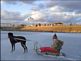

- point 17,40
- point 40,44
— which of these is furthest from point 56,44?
point 17,40

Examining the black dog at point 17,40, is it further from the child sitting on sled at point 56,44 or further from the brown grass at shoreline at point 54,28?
the child sitting on sled at point 56,44

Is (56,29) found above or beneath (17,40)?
above

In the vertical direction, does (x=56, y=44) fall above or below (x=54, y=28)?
below

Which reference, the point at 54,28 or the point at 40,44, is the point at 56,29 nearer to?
the point at 54,28

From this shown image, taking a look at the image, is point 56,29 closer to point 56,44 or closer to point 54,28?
point 54,28

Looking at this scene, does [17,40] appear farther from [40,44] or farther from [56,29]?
[56,29]

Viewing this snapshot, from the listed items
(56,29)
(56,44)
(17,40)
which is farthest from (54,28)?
(17,40)

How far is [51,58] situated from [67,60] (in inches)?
6.2

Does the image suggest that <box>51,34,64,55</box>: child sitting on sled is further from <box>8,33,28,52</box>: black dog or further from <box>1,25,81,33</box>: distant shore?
<box>8,33,28,52</box>: black dog

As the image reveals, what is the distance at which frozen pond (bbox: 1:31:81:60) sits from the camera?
5.06 ft

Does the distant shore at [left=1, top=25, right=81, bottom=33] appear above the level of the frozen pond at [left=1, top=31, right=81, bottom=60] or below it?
above

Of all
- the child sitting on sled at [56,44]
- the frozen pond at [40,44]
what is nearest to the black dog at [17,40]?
the frozen pond at [40,44]

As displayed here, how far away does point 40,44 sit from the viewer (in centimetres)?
160

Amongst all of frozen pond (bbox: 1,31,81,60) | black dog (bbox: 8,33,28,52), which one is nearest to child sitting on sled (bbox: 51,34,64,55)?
frozen pond (bbox: 1,31,81,60)
